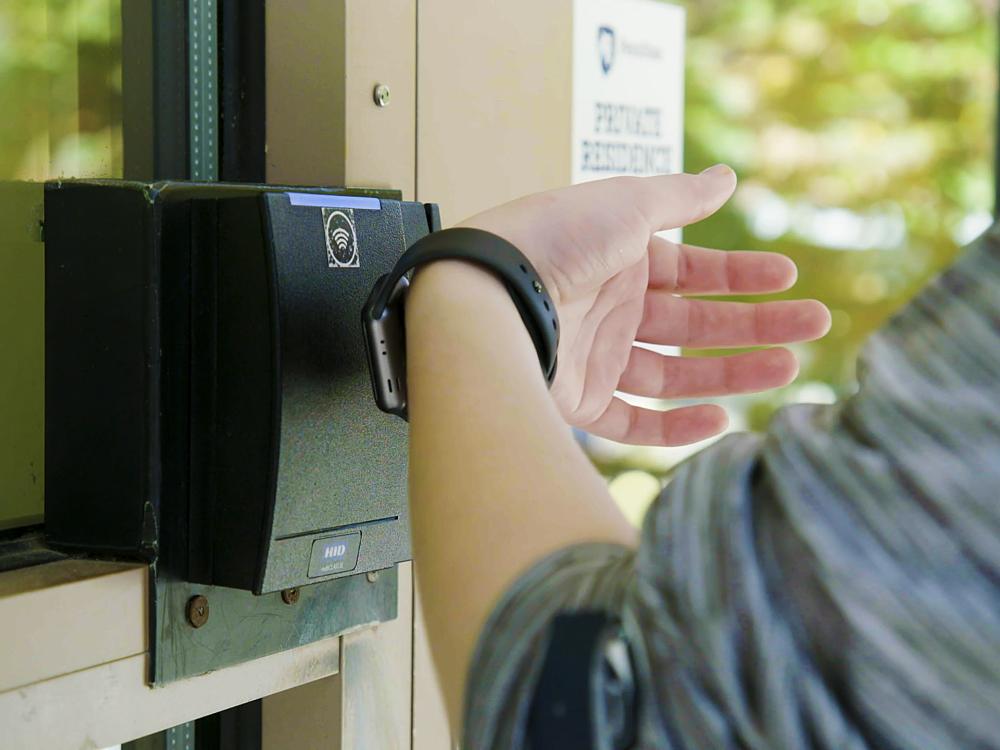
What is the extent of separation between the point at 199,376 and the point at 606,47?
1.94 ft

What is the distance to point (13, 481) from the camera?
0.76m

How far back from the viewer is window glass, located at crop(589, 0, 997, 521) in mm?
3861

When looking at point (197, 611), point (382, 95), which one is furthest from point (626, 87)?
point (197, 611)

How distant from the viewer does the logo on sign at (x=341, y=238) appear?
75 cm

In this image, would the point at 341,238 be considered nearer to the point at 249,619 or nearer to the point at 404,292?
the point at 404,292

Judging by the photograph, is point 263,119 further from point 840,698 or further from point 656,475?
point 656,475

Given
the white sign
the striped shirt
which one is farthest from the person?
the white sign

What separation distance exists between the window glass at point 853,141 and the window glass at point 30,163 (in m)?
3.11

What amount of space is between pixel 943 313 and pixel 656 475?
9.81 feet

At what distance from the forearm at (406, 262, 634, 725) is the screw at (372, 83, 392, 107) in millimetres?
414

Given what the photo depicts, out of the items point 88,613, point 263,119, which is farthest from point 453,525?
point 263,119

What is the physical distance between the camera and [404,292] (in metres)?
0.64

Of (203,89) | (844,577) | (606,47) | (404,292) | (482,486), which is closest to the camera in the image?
(844,577)

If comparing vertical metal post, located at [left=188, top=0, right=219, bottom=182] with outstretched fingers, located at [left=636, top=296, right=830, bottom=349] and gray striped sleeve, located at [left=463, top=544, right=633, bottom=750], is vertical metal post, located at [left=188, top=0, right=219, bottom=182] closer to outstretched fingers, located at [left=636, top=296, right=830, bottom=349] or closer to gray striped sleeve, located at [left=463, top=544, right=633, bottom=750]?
outstretched fingers, located at [left=636, top=296, right=830, bottom=349]
